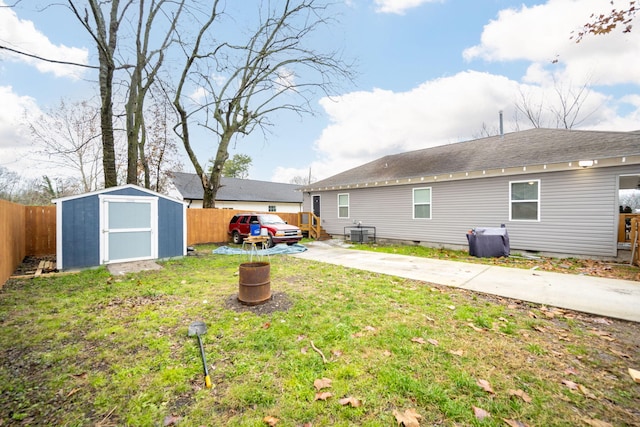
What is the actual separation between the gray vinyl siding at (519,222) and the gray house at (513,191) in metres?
0.02

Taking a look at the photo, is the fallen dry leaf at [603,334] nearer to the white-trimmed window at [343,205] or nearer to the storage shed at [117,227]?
the storage shed at [117,227]

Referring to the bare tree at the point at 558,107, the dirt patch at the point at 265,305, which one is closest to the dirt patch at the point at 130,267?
the dirt patch at the point at 265,305

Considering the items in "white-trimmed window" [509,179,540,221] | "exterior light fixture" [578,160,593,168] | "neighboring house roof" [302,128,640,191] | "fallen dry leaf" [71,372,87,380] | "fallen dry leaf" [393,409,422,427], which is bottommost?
"fallen dry leaf" [71,372,87,380]

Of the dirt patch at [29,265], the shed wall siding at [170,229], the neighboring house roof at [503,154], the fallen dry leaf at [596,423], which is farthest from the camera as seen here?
the shed wall siding at [170,229]

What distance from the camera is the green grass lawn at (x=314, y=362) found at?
2.05 m

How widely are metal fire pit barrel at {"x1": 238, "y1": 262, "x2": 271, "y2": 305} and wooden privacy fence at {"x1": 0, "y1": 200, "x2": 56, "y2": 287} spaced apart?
207 inches

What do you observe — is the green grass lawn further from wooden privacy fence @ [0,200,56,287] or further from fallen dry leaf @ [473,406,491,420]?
wooden privacy fence @ [0,200,56,287]

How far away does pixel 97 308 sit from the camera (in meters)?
4.27

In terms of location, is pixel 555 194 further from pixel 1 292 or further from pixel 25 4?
pixel 25 4

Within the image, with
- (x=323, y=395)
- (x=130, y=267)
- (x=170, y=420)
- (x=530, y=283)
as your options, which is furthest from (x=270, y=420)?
(x=130, y=267)

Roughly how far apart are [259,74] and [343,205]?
8640 mm

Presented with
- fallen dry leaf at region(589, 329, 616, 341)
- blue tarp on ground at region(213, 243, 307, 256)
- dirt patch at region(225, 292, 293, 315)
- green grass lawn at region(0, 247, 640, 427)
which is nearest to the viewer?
green grass lawn at region(0, 247, 640, 427)

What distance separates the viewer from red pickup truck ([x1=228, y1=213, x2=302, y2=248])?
36.7 feet

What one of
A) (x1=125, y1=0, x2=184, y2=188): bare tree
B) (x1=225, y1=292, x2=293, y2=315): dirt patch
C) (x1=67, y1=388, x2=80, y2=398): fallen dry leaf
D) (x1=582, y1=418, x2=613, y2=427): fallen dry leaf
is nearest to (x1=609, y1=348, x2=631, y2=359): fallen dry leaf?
(x1=582, y1=418, x2=613, y2=427): fallen dry leaf
